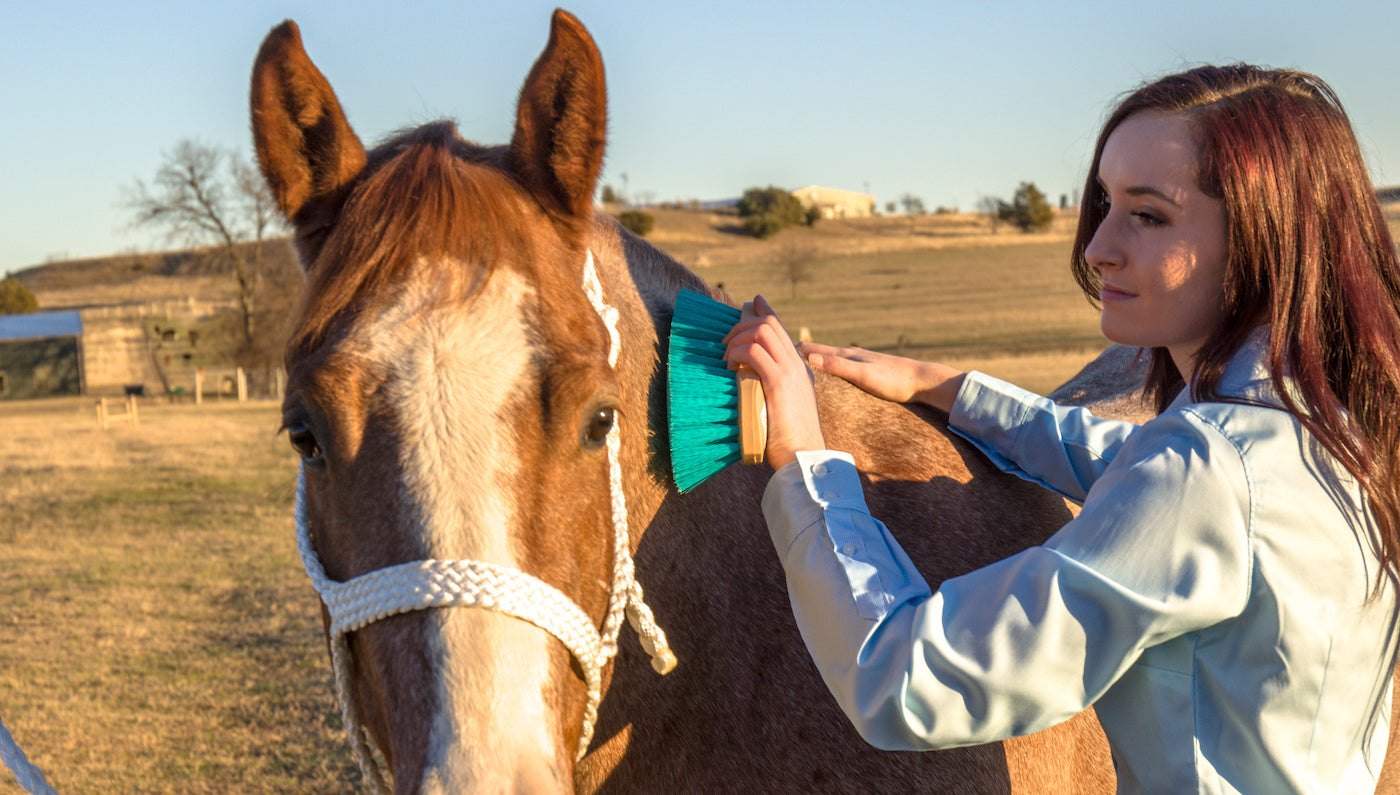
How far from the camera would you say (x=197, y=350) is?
4734 centimetres

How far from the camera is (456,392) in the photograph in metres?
1.82

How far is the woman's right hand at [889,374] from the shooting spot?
9.04 feet

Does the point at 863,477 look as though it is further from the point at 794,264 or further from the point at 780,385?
the point at 794,264

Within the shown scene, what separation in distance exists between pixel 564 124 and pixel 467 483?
0.75m

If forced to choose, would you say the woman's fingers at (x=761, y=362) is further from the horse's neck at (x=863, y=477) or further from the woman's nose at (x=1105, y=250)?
the woman's nose at (x=1105, y=250)

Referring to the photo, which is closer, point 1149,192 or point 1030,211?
point 1149,192

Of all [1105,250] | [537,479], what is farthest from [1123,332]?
[537,479]

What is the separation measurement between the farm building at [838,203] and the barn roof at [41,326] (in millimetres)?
41849

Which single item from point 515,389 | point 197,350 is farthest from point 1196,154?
point 197,350

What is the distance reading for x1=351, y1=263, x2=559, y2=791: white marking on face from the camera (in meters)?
1.68

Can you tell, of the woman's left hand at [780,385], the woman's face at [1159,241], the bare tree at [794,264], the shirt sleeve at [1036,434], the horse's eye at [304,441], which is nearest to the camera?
the woman's face at [1159,241]

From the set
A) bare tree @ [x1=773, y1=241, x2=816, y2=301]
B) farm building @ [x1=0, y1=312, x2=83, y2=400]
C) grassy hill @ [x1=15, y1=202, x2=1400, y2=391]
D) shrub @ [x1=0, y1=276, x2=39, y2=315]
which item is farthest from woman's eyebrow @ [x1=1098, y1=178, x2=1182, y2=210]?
shrub @ [x1=0, y1=276, x2=39, y2=315]

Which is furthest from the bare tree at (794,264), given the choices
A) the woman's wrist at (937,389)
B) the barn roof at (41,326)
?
the woman's wrist at (937,389)

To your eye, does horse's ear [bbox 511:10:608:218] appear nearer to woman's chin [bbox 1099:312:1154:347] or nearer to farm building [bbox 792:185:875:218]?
woman's chin [bbox 1099:312:1154:347]
